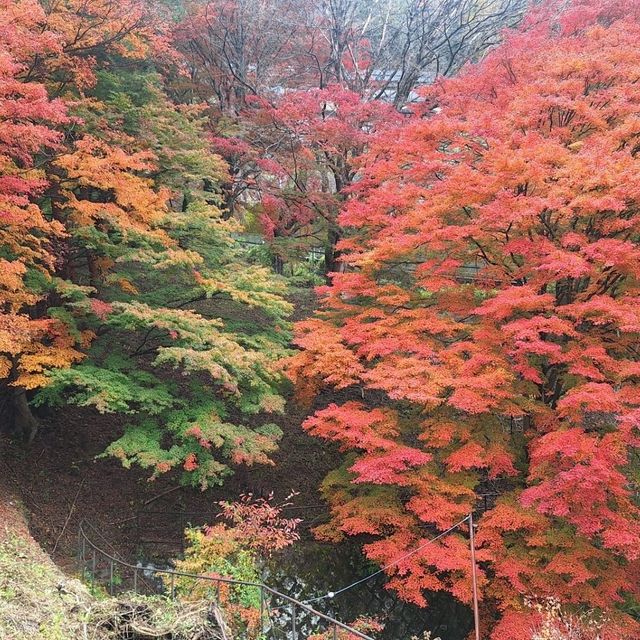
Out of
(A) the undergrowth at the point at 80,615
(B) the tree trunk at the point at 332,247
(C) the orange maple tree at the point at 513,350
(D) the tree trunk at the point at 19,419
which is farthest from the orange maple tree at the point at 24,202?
(B) the tree trunk at the point at 332,247

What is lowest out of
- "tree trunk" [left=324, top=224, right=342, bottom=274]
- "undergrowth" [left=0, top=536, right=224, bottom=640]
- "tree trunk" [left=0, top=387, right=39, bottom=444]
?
"tree trunk" [left=0, top=387, right=39, bottom=444]

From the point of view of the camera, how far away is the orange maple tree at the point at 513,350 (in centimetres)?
827

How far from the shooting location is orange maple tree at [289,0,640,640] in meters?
8.27

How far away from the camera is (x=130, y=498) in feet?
40.1

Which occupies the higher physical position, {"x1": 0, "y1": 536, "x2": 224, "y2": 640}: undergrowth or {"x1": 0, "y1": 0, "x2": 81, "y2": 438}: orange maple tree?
{"x1": 0, "y1": 0, "x2": 81, "y2": 438}: orange maple tree

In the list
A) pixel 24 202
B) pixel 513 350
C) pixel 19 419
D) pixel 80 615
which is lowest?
pixel 19 419

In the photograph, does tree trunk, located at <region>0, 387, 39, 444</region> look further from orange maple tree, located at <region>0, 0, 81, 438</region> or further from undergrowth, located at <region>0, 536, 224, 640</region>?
undergrowth, located at <region>0, 536, 224, 640</region>

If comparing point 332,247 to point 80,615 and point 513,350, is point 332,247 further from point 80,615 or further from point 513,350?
point 80,615

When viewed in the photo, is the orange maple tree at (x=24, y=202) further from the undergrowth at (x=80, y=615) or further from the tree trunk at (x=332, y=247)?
the tree trunk at (x=332, y=247)

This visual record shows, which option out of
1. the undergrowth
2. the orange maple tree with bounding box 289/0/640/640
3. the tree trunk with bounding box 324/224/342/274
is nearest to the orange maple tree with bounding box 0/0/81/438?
the undergrowth

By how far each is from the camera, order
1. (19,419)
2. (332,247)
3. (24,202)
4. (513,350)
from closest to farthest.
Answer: (24,202) < (513,350) < (19,419) < (332,247)

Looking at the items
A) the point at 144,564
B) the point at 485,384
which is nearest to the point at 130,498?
the point at 144,564

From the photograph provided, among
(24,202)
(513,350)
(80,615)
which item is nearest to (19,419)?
(24,202)

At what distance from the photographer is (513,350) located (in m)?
9.41
